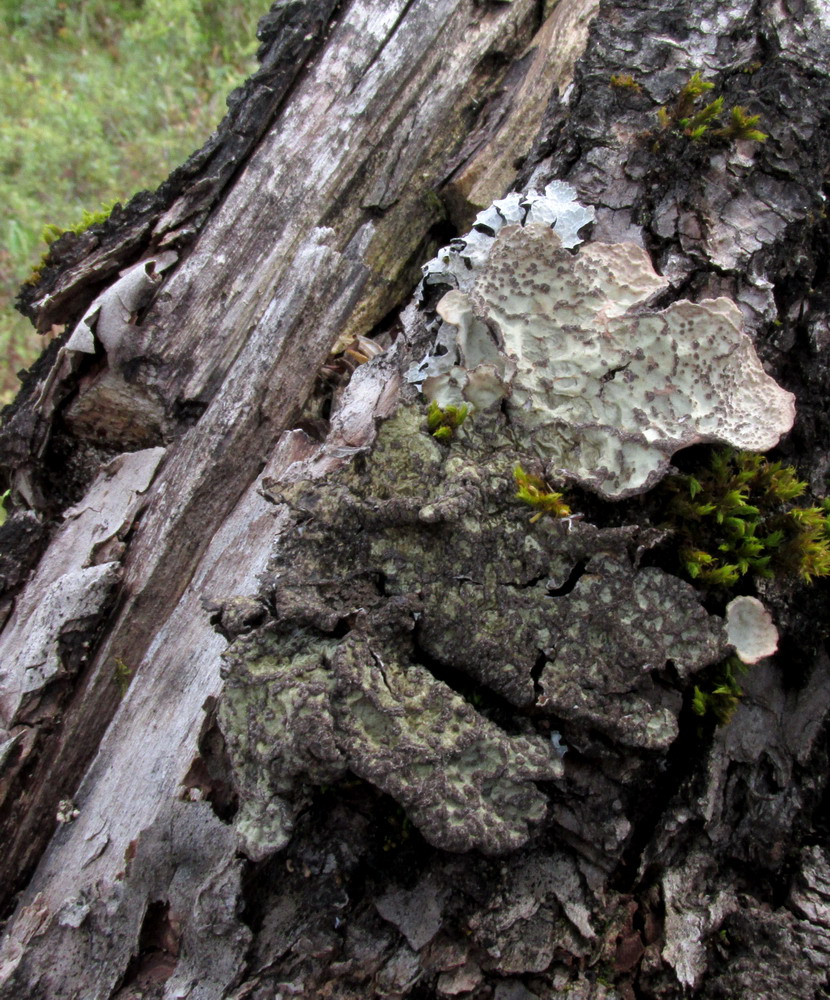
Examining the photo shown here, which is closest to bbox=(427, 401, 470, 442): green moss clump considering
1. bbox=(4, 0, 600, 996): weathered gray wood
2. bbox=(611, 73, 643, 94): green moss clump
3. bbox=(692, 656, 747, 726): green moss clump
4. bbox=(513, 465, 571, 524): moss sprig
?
bbox=(513, 465, 571, 524): moss sprig

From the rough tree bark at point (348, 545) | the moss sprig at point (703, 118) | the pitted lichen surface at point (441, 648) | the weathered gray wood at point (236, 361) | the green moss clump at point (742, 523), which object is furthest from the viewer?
the moss sprig at point (703, 118)

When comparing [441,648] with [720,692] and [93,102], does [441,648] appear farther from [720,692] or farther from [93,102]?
[93,102]

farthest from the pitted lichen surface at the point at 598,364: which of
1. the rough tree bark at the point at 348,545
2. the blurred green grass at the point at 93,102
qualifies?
the blurred green grass at the point at 93,102

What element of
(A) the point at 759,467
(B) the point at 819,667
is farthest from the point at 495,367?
(B) the point at 819,667

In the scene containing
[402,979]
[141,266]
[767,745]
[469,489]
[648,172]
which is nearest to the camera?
[402,979]

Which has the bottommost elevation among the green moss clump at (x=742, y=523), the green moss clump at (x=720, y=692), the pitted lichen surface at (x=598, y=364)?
the green moss clump at (x=720, y=692)

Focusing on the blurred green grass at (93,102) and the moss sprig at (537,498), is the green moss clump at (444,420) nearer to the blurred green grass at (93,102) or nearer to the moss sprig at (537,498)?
the moss sprig at (537,498)

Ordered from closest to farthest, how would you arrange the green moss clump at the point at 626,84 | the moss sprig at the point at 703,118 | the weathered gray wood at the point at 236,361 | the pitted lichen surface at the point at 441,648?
the pitted lichen surface at the point at 441,648 < the weathered gray wood at the point at 236,361 < the moss sprig at the point at 703,118 < the green moss clump at the point at 626,84

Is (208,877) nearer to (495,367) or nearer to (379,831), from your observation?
(379,831)
